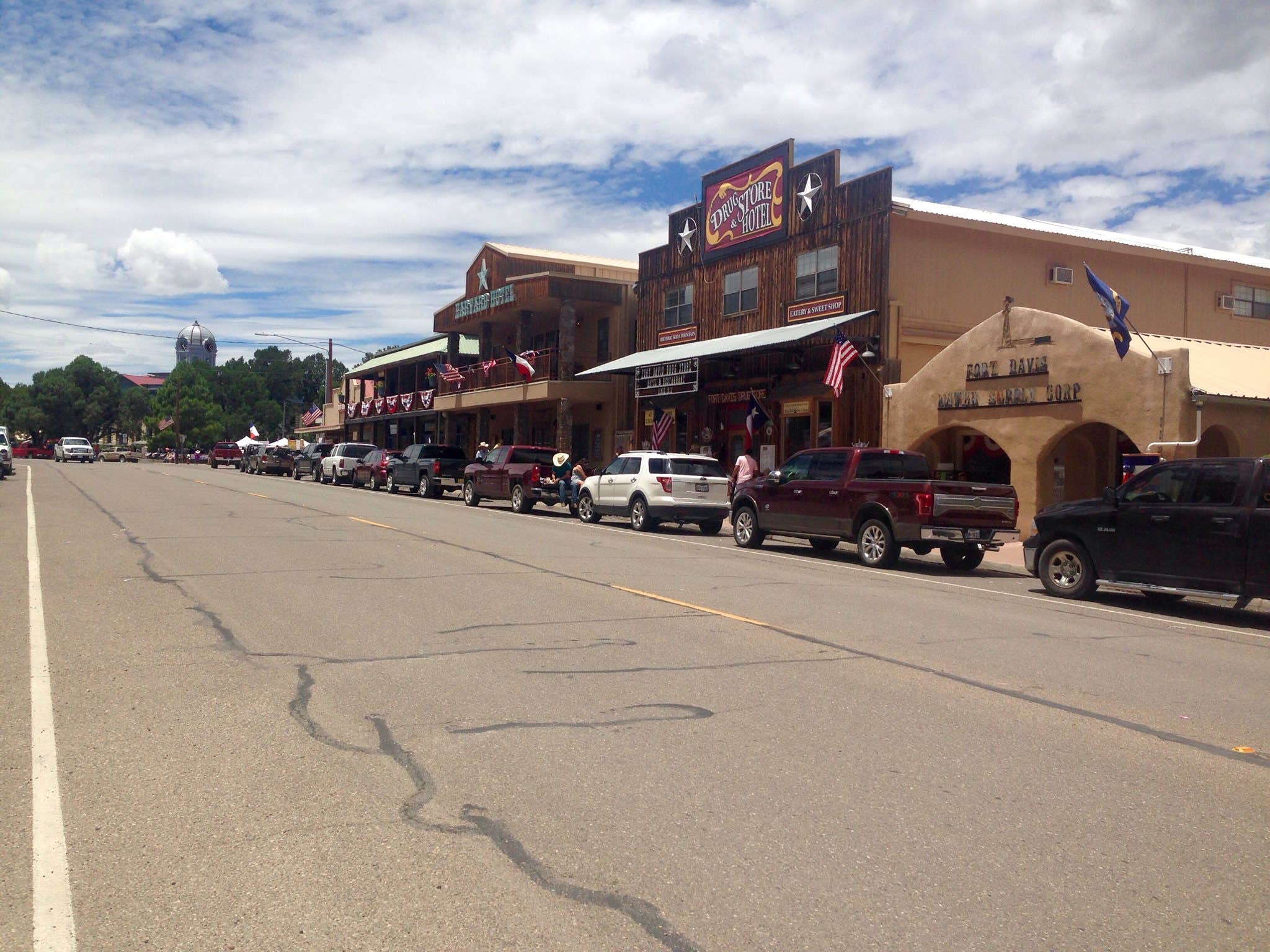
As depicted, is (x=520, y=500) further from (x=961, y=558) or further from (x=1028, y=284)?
(x=1028, y=284)

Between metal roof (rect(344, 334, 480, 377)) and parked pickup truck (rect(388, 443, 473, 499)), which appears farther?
metal roof (rect(344, 334, 480, 377))

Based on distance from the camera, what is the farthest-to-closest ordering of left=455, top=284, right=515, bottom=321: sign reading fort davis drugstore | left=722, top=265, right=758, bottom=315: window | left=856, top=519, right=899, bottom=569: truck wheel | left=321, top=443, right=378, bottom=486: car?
left=321, top=443, right=378, bottom=486: car → left=455, top=284, right=515, bottom=321: sign reading fort davis drugstore → left=722, top=265, right=758, bottom=315: window → left=856, top=519, right=899, bottom=569: truck wheel

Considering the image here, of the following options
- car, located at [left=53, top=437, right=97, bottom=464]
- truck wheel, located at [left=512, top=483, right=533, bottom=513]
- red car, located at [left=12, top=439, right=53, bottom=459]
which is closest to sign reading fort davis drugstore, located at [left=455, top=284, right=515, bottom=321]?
truck wheel, located at [left=512, top=483, right=533, bottom=513]

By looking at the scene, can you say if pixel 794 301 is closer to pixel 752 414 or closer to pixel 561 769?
pixel 752 414

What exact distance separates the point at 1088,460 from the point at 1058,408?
4.18m

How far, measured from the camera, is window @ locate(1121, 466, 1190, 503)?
483 inches

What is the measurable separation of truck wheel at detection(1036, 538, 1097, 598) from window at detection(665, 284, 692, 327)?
2014 cm

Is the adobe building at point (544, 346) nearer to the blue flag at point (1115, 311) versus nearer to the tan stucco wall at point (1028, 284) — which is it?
the tan stucco wall at point (1028, 284)

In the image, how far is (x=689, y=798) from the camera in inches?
201

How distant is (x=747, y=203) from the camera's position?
30125 mm

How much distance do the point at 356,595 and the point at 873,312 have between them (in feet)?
55.8

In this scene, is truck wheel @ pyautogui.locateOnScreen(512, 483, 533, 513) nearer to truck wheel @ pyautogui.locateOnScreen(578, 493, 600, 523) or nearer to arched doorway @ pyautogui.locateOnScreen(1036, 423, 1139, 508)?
truck wheel @ pyautogui.locateOnScreen(578, 493, 600, 523)

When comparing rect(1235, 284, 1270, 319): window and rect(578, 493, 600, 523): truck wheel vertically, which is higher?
rect(1235, 284, 1270, 319): window

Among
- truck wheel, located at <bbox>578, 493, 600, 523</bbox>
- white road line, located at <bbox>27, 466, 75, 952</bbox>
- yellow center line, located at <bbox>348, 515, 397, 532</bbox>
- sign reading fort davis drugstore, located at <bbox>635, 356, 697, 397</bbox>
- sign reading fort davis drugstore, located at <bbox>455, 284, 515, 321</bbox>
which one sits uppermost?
sign reading fort davis drugstore, located at <bbox>455, 284, 515, 321</bbox>
